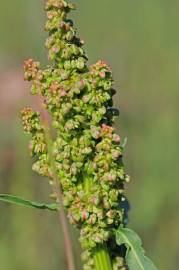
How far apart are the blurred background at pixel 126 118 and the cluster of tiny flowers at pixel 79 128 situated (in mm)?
1205

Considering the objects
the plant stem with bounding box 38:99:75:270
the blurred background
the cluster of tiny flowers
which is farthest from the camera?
the blurred background

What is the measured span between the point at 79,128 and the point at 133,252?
0.25 meters

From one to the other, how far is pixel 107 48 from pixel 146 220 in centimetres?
207

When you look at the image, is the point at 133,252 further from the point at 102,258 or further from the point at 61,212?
the point at 61,212

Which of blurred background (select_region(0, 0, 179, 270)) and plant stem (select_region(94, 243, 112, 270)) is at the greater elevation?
blurred background (select_region(0, 0, 179, 270))

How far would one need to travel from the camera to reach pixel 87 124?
71.1 inches

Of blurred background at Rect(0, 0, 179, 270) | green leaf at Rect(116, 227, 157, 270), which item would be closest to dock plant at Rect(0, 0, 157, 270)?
green leaf at Rect(116, 227, 157, 270)

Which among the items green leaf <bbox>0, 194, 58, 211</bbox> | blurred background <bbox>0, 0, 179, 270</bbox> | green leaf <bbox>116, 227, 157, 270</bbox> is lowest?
green leaf <bbox>116, 227, 157, 270</bbox>

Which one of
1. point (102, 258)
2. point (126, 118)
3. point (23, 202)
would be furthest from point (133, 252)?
point (126, 118)

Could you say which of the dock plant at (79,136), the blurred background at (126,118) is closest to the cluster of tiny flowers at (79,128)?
the dock plant at (79,136)

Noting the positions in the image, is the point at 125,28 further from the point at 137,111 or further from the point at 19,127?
the point at 19,127

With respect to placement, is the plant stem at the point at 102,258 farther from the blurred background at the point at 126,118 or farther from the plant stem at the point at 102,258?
the blurred background at the point at 126,118

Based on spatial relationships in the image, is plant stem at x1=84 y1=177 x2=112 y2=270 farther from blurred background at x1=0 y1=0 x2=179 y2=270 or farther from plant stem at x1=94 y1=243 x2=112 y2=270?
blurred background at x1=0 y1=0 x2=179 y2=270

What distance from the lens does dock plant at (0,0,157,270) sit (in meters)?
1.78
